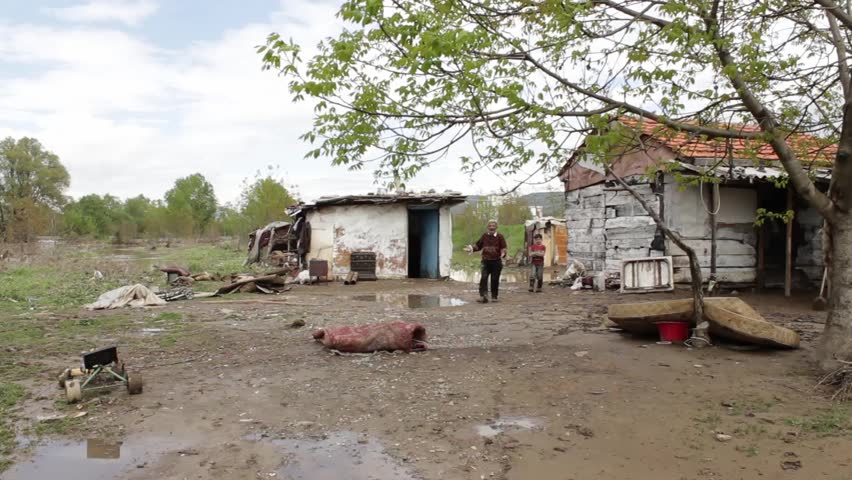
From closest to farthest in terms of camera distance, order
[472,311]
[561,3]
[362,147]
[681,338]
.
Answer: [561,3] → [362,147] → [681,338] → [472,311]

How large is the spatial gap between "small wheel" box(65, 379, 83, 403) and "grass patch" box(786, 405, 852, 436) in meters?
5.83

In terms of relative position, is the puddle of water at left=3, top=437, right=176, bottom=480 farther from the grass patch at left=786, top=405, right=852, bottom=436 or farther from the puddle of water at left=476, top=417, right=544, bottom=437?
the grass patch at left=786, top=405, right=852, bottom=436

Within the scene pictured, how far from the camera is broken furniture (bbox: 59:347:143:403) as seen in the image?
5.18 metres

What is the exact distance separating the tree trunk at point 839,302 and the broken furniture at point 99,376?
6501 millimetres

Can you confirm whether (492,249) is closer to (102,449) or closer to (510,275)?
(102,449)

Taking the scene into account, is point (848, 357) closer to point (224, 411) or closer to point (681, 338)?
point (681, 338)

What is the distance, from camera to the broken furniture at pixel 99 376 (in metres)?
5.18

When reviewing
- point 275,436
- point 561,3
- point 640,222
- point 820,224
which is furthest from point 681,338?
point 820,224

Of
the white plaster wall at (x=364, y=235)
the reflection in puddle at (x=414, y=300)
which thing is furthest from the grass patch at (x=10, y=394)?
the white plaster wall at (x=364, y=235)

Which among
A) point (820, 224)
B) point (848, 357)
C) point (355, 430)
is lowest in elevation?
point (355, 430)

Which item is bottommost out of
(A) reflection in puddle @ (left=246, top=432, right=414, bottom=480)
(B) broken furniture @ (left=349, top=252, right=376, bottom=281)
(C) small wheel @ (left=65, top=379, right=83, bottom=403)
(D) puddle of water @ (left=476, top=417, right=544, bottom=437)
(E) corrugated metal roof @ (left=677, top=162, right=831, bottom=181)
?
(A) reflection in puddle @ (left=246, top=432, right=414, bottom=480)

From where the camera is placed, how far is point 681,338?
696 cm

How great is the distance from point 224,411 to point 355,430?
4.03 ft

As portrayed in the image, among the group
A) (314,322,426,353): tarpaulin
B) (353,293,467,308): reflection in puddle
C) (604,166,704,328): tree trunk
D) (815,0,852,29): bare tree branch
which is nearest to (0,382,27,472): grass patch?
(314,322,426,353): tarpaulin
